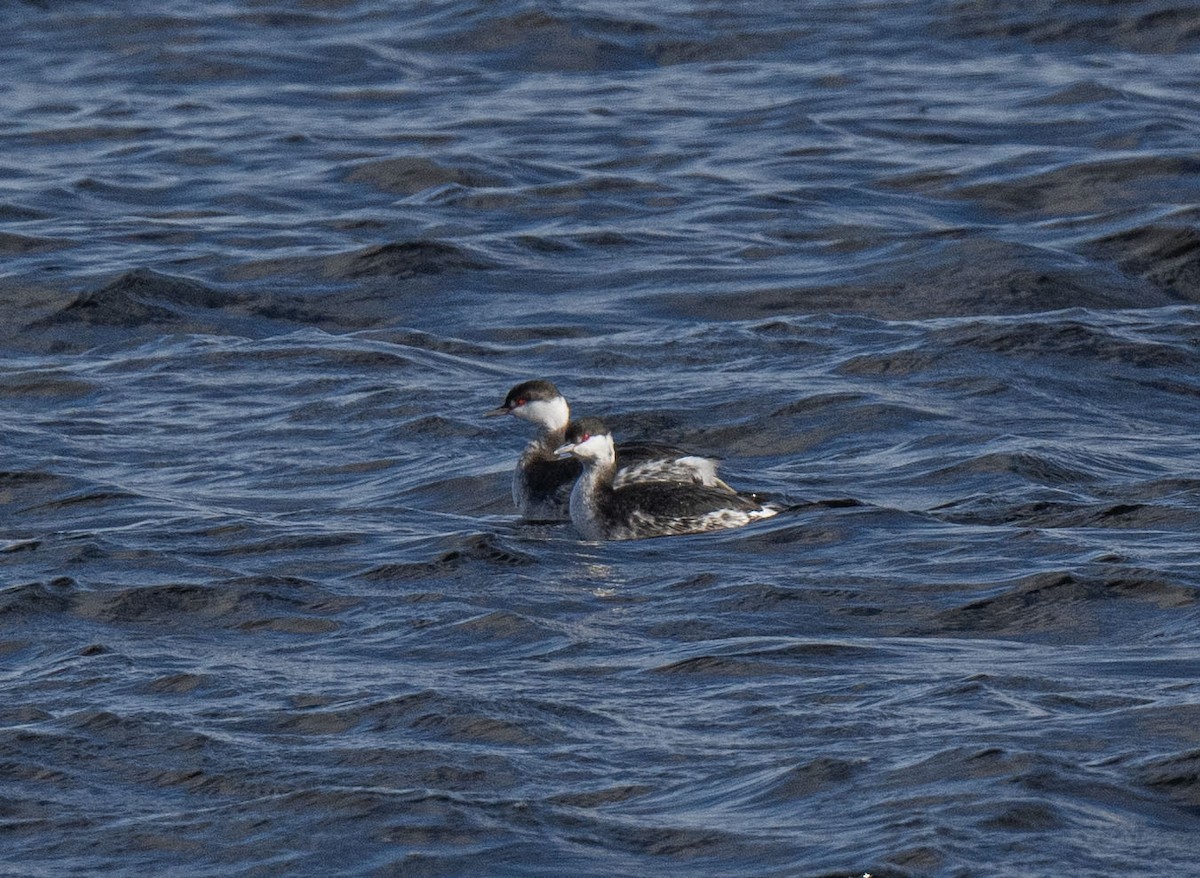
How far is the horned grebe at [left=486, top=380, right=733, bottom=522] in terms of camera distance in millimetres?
11070

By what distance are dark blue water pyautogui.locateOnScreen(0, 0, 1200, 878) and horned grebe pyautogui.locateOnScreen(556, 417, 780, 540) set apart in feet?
0.43

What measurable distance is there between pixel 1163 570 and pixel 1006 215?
27.1 ft

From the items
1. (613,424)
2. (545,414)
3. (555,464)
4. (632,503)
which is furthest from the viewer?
(613,424)

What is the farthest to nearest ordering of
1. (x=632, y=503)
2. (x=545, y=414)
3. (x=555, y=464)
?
1. (x=545, y=414)
2. (x=555, y=464)
3. (x=632, y=503)

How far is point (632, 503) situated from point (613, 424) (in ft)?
6.01

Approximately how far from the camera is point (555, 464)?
11.5 metres

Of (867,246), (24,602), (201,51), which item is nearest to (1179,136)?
(867,246)

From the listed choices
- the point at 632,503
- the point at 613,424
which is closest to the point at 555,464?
the point at 632,503

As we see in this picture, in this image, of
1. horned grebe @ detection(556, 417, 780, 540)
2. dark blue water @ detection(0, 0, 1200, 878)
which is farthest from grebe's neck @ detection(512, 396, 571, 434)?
horned grebe @ detection(556, 417, 780, 540)

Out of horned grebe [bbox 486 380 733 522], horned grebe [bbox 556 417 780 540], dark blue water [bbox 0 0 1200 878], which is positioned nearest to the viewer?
dark blue water [bbox 0 0 1200 878]

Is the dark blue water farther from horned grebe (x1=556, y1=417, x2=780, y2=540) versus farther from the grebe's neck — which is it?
the grebe's neck

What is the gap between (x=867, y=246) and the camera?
16.2 metres

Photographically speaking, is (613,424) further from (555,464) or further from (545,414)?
(555,464)

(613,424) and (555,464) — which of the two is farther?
(613,424)
